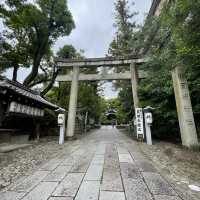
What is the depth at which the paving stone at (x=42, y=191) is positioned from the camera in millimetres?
2386

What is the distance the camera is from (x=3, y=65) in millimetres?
11812

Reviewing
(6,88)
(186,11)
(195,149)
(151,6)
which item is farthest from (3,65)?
(195,149)

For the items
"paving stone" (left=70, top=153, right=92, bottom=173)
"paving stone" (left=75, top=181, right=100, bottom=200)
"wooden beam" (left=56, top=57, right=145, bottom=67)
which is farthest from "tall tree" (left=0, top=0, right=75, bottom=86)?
"paving stone" (left=75, top=181, right=100, bottom=200)

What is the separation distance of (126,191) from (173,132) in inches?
286

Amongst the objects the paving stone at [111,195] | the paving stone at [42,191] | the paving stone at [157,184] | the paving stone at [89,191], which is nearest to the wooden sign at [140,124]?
the paving stone at [157,184]

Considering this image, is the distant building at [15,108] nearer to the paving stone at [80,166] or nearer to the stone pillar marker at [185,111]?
the paving stone at [80,166]

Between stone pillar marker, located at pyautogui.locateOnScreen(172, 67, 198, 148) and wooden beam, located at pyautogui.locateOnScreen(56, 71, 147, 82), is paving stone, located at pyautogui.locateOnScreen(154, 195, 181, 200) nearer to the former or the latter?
stone pillar marker, located at pyautogui.locateOnScreen(172, 67, 198, 148)

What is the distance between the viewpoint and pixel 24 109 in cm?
792

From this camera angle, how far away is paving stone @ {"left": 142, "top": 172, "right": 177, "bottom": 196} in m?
2.57

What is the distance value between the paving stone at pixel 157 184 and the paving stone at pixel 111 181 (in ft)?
1.83

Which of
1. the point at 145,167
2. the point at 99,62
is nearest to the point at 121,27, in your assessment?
the point at 99,62

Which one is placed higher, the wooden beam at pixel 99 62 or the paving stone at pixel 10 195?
the wooden beam at pixel 99 62

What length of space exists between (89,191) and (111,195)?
389mm

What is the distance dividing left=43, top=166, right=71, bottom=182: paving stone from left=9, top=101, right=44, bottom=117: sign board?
415 cm
